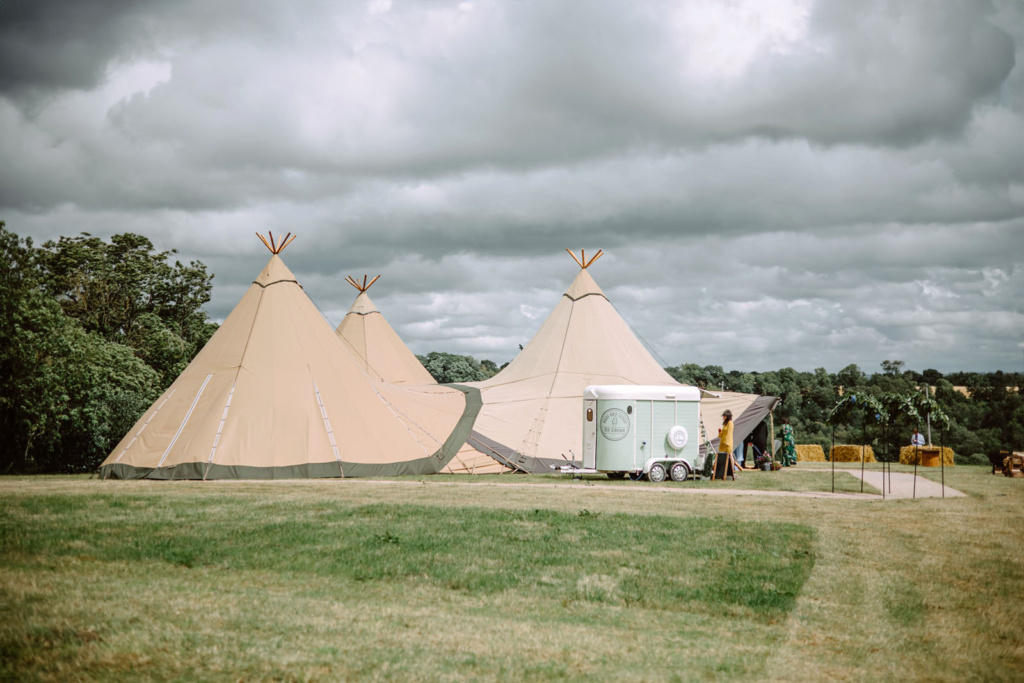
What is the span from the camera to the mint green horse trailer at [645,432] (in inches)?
764

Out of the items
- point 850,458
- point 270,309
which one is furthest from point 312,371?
point 850,458

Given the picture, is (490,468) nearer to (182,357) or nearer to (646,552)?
(646,552)

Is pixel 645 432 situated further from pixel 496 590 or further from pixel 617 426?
pixel 496 590

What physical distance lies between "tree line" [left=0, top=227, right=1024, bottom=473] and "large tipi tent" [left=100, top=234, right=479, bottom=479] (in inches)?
332

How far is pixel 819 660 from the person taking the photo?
5922 mm

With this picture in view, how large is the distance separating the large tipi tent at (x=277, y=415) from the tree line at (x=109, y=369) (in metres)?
8.43

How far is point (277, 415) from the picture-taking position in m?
19.2

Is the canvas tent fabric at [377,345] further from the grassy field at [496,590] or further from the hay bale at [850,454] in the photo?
the grassy field at [496,590]

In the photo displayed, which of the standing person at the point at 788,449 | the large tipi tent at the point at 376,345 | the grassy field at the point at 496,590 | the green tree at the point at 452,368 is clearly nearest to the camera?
the grassy field at the point at 496,590

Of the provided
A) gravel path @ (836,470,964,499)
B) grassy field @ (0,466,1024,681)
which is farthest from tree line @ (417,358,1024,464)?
grassy field @ (0,466,1024,681)

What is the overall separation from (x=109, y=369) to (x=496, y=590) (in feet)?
82.8

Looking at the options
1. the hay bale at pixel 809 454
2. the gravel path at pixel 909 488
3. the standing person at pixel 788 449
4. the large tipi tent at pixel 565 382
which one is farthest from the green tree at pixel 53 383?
the hay bale at pixel 809 454

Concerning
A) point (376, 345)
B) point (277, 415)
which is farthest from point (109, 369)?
point (277, 415)

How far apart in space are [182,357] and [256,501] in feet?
77.6
